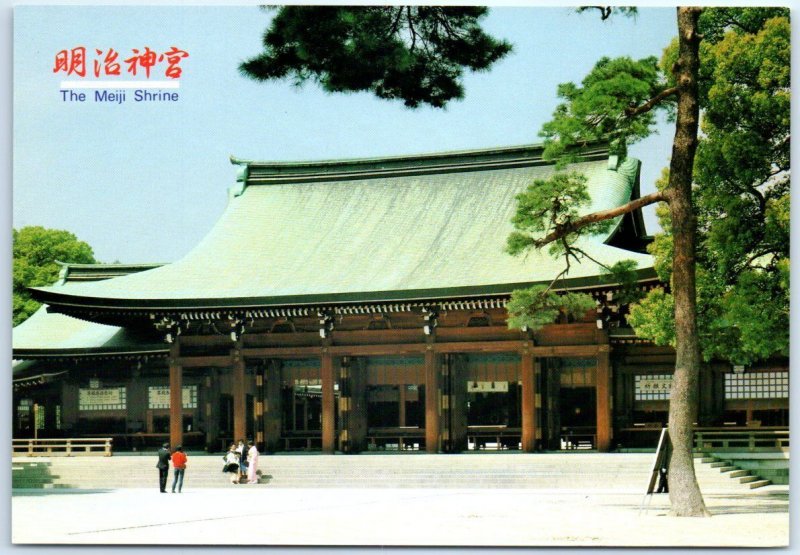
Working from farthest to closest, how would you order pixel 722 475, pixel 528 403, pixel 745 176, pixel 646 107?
pixel 528 403 < pixel 722 475 < pixel 745 176 < pixel 646 107

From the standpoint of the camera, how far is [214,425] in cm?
2858

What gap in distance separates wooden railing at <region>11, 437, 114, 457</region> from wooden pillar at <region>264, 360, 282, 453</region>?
3.11 m

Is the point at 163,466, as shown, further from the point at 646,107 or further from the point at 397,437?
the point at 646,107

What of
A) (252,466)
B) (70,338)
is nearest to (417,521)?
(252,466)

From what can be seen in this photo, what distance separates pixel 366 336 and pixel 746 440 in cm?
748

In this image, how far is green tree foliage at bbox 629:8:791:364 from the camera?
59.9 ft

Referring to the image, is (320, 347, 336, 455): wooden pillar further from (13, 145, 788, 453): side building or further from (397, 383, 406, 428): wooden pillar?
(397, 383, 406, 428): wooden pillar

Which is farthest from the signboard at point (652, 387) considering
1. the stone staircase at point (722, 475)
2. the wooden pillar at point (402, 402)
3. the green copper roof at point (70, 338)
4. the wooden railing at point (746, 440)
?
the green copper roof at point (70, 338)

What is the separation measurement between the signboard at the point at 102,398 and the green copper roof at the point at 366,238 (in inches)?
94.5

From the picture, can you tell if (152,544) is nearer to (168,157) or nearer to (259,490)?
(259,490)

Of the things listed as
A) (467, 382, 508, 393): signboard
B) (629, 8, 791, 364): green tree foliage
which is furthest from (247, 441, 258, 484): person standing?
(629, 8, 791, 364): green tree foliage

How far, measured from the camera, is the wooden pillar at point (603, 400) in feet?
79.8

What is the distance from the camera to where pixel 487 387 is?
2778cm

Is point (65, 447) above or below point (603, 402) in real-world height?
below
